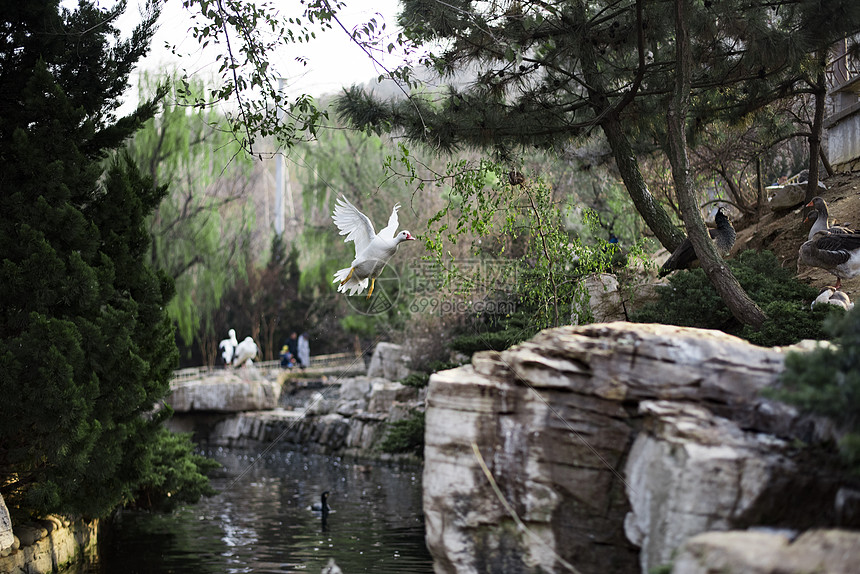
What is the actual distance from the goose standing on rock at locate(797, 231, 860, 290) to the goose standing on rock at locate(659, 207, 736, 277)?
1.25m

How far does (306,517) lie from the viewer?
891cm

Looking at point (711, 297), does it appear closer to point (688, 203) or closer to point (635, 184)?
point (688, 203)

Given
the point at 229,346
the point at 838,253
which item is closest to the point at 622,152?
the point at 838,253

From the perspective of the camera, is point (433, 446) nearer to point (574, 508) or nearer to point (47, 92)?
point (574, 508)

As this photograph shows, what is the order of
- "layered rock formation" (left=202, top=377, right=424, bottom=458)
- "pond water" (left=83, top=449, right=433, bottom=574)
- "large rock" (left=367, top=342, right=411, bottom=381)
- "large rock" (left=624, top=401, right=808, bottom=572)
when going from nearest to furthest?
"large rock" (left=624, top=401, right=808, bottom=572)
"pond water" (left=83, top=449, right=433, bottom=574)
"layered rock formation" (left=202, top=377, right=424, bottom=458)
"large rock" (left=367, top=342, right=411, bottom=381)

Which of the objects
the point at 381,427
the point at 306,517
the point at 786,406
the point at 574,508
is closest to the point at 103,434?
the point at 306,517

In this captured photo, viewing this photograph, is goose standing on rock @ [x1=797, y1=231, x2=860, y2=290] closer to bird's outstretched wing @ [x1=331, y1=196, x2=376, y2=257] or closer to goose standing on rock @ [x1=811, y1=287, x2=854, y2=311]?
goose standing on rock @ [x1=811, y1=287, x2=854, y2=311]

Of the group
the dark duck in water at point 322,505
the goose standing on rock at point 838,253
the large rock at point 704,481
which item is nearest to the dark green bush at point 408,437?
the dark duck in water at point 322,505

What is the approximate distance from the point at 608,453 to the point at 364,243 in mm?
3282

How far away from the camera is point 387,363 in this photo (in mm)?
16906

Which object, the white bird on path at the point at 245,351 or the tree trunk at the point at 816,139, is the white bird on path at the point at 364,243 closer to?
the tree trunk at the point at 816,139

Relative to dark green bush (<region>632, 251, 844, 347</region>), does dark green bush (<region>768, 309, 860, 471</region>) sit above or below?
below

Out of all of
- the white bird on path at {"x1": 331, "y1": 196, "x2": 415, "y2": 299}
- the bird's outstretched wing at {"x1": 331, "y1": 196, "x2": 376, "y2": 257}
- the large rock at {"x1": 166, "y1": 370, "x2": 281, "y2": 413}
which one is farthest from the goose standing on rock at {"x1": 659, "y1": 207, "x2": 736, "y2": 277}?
the large rock at {"x1": 166, "y1": 370, "x2": 281, "y2": 413}

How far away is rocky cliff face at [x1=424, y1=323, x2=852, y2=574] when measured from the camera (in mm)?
2531
